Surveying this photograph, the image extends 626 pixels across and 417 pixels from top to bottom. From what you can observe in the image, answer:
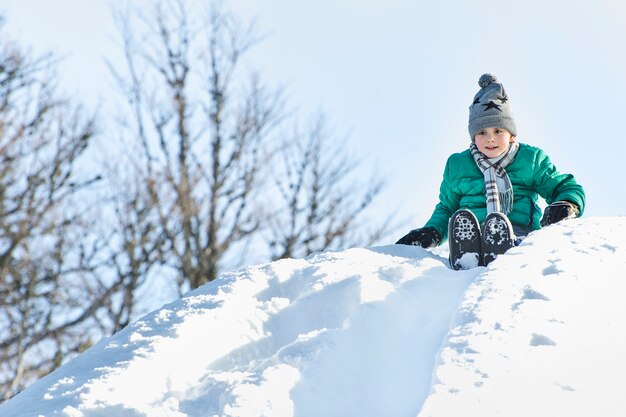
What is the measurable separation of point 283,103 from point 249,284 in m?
11.1

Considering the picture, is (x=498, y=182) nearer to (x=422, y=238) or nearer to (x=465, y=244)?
(x=422, y=238)

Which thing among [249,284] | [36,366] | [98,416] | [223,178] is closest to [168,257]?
[223,178]

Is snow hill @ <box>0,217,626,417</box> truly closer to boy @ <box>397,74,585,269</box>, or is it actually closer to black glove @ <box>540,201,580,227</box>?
black glove @ <box>540,201,580,227</box>

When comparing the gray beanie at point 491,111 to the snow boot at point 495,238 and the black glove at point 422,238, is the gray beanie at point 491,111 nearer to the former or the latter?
the black glove at point 422,238

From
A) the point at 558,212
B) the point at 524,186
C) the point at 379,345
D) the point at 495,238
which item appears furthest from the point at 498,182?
the point at 379,345

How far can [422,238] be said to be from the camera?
5918 millimetres

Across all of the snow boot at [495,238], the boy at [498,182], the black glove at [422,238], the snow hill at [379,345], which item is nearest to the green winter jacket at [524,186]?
the boy at [498,182]

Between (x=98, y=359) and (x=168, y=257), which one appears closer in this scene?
(x=98, y=359)

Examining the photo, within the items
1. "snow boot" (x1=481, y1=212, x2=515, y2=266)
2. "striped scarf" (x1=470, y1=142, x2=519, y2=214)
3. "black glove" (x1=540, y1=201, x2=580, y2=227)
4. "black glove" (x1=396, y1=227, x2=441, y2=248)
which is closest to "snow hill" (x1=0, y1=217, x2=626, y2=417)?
"snow boot" (x1=481, y1=212, x2=515, y2=266)

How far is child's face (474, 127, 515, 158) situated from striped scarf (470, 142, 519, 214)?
0.11 feet

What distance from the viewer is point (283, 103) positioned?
15.6 meters

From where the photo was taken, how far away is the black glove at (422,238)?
19.3 ft

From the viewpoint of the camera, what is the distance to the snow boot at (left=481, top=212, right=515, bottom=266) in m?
5.15

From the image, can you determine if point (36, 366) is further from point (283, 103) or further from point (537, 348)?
point (537, 348)
